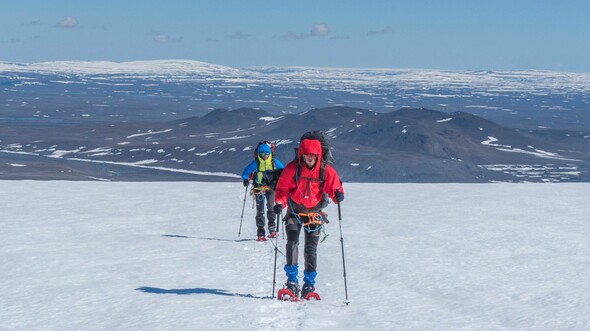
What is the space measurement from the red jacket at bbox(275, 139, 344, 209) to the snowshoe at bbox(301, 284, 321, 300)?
1092 mm

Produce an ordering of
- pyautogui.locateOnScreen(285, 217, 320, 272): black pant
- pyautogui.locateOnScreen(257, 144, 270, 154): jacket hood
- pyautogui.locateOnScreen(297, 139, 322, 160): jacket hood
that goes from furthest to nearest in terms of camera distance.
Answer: pyautogui.locateOnScreen(257, 144, 270, 154): jacket hood
pyautogui.locateOnScreen(285, 217, 320, 272): black pant
pyautogui.locateOnScreen(297, 139, 322, 160): jacket hood

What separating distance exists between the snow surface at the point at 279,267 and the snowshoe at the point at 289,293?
0.17 meters

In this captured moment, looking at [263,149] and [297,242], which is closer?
[297,242]

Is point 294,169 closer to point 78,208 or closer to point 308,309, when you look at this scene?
point 308,309

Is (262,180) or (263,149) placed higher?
(263,149)

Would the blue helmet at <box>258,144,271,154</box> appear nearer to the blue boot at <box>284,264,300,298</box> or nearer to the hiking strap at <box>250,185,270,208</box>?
the hiking strap at <box>250,185,270,208</box>

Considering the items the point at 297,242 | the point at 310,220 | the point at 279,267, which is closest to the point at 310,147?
the point at 310,220

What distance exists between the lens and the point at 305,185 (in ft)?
29.7

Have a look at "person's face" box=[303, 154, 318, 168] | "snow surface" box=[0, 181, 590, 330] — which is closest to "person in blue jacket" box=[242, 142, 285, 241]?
"snow surface" box=[0, 181, 590, 330]

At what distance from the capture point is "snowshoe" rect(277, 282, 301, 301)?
870 centimetres

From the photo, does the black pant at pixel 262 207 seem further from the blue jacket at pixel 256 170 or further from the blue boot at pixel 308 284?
the blue boot at pixel 308 284

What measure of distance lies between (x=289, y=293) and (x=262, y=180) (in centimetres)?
527

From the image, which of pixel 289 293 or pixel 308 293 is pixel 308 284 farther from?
pixel 289 293

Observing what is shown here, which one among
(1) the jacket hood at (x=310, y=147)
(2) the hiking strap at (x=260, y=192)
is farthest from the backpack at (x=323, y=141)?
Answer: (2) the hiking strap at (x=260, y=192)
